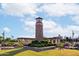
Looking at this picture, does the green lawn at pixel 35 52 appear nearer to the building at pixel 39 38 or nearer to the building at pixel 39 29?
the building at pixel 39 38

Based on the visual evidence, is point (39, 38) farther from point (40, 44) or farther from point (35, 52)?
point (35, 52)

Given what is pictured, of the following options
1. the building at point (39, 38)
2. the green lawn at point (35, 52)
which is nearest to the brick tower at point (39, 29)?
the building at point (39, 38)

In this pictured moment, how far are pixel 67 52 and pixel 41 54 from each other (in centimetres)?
46

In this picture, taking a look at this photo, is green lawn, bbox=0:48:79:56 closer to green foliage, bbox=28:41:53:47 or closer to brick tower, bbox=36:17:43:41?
green foliage, bbox=28:41:53:47

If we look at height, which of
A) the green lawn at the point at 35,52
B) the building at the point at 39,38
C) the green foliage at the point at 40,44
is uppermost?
the building at the point at 39,38

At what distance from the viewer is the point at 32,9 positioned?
5.01m

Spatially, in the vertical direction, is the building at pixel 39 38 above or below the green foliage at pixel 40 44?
above

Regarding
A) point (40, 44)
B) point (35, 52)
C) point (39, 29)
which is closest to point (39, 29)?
point (39, 29)

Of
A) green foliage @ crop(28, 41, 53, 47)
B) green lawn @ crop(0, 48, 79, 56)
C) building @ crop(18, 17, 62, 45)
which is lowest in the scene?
green lawn @ crop(0, 48, 79, 56)

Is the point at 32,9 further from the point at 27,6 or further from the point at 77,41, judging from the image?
the point at 77,41

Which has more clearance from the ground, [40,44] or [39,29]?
[39,29]

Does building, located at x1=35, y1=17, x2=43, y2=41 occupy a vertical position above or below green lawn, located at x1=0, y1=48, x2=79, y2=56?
above

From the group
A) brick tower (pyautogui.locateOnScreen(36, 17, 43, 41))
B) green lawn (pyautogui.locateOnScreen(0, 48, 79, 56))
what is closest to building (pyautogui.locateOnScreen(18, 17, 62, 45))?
brick tower (pyautogui.locateOnScreen(36, 17, 43, 41))

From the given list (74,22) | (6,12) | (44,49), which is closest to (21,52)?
(44,49)
